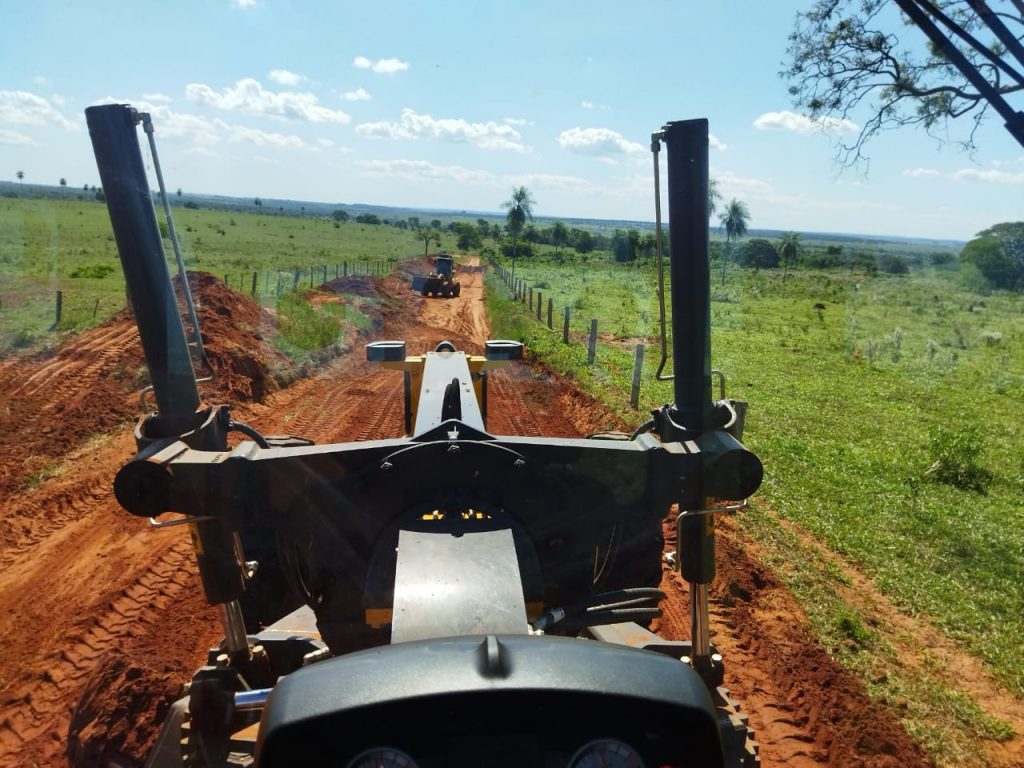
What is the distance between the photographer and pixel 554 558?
9.01ft

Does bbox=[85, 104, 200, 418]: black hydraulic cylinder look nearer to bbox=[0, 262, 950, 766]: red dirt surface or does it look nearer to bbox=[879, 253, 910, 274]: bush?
bbox=[0, 262, 950, 766]: red dirt surface

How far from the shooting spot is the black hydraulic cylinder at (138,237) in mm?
2439

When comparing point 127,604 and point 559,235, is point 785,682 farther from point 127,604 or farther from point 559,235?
point 559,235

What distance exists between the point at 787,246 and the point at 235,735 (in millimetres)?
64508

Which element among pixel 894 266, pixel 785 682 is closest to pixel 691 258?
pixel 785 682

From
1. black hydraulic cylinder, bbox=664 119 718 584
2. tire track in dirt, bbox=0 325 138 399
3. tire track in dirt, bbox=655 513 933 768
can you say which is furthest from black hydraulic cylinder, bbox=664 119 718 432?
tire track in dirt, bbox=0 325 138 399

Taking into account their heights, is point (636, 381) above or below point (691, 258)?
below

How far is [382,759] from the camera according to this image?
1.38 meters

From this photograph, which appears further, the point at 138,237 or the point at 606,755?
the point at 138,237

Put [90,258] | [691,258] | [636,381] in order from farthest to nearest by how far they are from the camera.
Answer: [90,258]
[636,381]
[691,258]

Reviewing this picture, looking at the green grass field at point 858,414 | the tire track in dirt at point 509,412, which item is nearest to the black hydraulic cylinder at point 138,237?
the green grass field at point 858,414

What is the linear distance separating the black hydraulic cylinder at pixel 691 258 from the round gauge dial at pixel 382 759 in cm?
174

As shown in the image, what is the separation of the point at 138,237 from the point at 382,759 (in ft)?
6.15

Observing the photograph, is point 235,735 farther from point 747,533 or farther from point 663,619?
point 747,533
